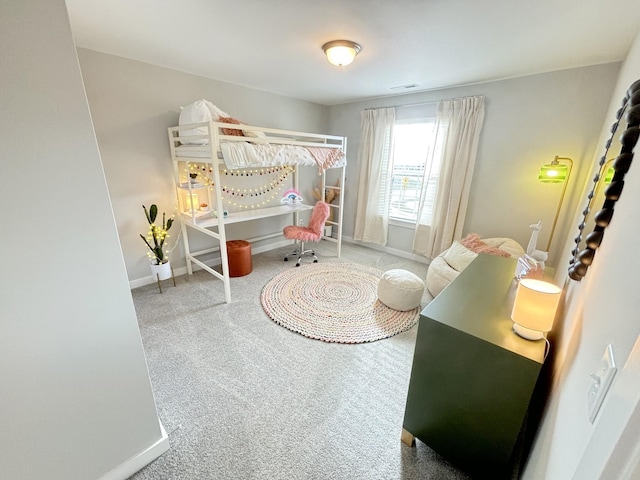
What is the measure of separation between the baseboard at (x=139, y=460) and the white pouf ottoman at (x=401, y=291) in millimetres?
2045

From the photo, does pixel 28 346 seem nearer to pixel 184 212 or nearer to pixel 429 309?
pixel 429 309

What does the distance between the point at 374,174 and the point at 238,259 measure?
2.39 metres

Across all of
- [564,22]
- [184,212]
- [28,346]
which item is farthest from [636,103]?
[184,212]

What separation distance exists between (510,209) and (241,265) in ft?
10.9

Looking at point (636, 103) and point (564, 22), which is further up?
point (564, 22)

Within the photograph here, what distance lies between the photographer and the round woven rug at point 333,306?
2316mm

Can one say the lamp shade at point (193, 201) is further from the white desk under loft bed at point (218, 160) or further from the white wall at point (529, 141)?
the white wall at point (529, 141)

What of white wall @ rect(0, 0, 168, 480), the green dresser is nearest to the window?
the green dresser

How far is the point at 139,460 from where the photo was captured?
4.12ft

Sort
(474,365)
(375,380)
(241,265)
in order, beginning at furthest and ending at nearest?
(241,265) < (375,380) < (474,365)

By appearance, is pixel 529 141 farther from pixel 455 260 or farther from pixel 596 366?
pixel 596 366

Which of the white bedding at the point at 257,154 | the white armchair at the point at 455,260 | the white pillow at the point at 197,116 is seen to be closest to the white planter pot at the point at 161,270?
the white bedding at the point at 257,154

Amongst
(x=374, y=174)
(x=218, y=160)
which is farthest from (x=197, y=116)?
(x=374, y=174)

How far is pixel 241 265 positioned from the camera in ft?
10.7
